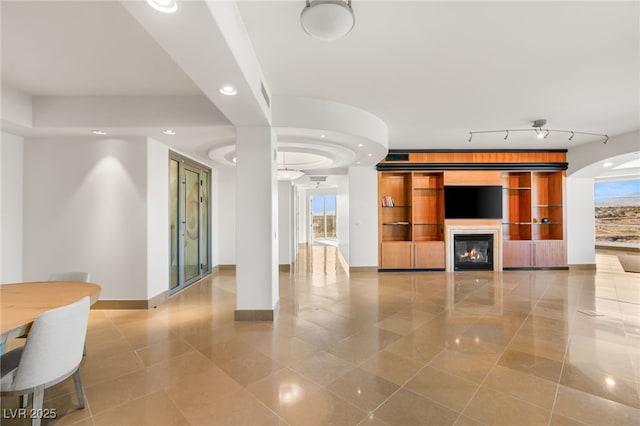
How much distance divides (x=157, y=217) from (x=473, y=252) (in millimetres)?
6929

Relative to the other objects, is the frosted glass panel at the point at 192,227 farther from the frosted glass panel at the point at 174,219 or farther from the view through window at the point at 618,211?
the view through window at the point at 618,211

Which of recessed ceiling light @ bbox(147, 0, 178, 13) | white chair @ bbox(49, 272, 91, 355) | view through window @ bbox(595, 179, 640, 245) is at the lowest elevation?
white chair @ bbox(49, 272, 91, 355)

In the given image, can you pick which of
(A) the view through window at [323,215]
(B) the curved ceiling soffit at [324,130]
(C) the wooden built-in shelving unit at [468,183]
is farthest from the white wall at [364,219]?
(A) the view through window at [323,215]

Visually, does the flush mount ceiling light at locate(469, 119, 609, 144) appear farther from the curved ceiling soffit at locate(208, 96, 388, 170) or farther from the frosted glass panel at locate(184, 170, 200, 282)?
the frosted glass panel at locate(184, 170, 200, 282)

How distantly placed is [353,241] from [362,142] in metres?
3.08

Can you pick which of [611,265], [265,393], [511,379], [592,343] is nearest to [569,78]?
[592,343]

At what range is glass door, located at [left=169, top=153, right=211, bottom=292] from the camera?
16.6ft

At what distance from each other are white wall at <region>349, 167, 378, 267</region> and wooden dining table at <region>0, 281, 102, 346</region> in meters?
5.17

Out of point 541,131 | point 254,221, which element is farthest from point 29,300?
point 541,131

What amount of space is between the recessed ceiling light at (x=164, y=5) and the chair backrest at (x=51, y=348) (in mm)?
1872

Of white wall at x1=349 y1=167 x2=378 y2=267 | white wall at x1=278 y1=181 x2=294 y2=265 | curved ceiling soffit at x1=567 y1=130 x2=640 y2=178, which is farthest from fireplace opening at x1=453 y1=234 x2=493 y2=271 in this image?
white wall at x1=278 y1=181 x2=294 y2=265

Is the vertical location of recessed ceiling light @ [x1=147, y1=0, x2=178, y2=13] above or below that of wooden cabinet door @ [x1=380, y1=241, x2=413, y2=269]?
above

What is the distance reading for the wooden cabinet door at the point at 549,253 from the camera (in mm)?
6789

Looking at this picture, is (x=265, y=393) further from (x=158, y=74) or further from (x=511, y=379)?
(x=158, y=74)
